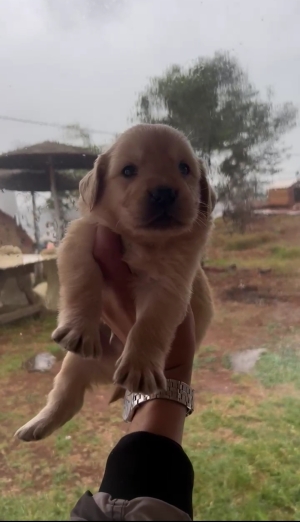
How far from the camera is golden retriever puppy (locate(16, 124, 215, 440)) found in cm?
94

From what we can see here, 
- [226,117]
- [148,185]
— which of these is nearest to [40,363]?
[148,185]

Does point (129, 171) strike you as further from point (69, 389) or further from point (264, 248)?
point (264, 248)

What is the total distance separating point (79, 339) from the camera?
94cm

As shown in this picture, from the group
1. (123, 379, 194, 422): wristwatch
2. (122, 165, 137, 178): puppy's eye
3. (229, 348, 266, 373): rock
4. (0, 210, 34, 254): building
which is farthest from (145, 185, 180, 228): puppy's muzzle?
(229, 348, 266, 373): rock

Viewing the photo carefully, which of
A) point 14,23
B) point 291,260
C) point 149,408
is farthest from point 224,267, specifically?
point 14,23

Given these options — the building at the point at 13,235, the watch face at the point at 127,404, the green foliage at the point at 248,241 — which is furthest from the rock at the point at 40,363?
the green foliage at the point at 248,241

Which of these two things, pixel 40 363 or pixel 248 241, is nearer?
pixel 40 363

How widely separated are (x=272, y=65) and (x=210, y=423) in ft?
4.49

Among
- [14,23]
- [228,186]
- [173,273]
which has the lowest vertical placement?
[173,273]

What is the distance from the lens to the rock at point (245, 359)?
1948 millimetres

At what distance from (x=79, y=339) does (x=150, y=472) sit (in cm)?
28

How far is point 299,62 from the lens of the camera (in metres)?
1.87

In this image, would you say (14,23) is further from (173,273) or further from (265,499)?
(265,499)

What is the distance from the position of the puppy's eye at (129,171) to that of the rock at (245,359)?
1.11 meters
